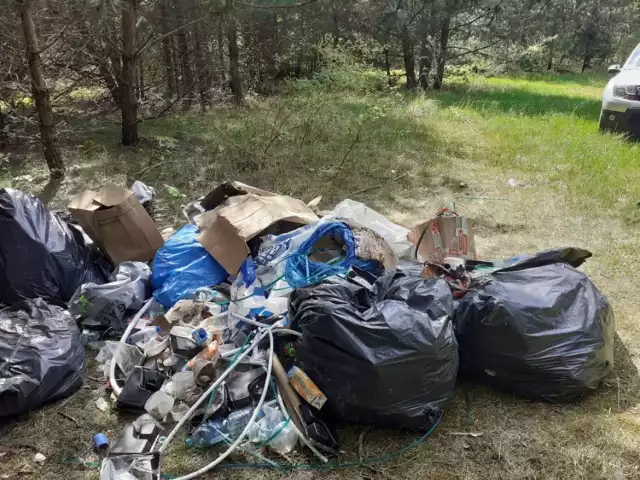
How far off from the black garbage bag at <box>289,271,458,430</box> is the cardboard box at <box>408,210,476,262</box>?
98cm

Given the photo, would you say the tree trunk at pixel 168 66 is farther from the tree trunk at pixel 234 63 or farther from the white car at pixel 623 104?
the white car at pixel 623 104

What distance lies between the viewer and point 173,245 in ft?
9.95

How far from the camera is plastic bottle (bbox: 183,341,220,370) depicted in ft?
7.20

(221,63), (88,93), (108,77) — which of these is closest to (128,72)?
(108,77)

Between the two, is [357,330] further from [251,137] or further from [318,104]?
[318,104]

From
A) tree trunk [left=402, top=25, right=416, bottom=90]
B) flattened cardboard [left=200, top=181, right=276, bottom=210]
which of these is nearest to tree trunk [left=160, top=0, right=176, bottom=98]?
flattened cardboard [left=200, top=181, right=276, bottom=210]

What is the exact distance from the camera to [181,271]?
2863 millimetres

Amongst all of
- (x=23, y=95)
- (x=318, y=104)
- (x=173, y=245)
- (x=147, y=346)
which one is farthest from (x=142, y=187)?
(x=318, y=104)

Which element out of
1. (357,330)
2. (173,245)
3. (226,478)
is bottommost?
(226,478)

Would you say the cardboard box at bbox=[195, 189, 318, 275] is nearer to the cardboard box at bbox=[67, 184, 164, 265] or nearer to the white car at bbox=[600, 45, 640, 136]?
the cardboard box at bbox=[67, 184, 164, 265]

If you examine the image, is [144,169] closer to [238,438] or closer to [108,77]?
[108,77]

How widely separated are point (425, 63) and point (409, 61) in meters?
0.58

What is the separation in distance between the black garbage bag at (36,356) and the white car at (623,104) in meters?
6.21

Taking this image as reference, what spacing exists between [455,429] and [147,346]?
4.89 ft
